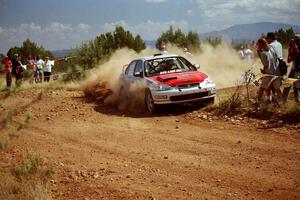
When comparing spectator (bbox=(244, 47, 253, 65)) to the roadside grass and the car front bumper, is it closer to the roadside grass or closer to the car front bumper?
the car front bumper

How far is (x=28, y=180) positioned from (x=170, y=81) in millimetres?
5908

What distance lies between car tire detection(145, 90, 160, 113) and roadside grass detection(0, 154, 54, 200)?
471 centimetres

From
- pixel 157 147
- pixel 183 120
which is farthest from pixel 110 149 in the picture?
pixel 183 120

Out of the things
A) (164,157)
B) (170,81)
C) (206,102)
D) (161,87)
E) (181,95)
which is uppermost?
(170,81)

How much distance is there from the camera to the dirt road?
532cm

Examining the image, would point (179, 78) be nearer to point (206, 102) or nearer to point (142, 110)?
point (206, 102)

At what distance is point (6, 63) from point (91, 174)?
331 centimetres

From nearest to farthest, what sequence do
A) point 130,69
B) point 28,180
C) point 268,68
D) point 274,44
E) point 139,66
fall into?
point 28,180 < point 268,68 < point 274,44 < point 139,66 < point 130,69

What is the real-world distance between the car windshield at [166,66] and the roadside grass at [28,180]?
557 centimetres

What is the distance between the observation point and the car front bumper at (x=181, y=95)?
10680 mm

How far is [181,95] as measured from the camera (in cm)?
1069

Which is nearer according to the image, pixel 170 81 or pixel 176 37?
pixel 170 81

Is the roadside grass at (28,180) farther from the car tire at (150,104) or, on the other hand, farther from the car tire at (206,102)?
the car tire at (206,102)

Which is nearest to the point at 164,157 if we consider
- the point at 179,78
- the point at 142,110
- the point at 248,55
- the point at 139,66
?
the point at 179,78
